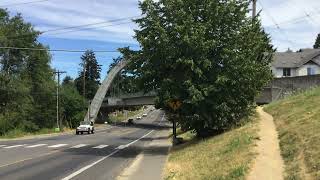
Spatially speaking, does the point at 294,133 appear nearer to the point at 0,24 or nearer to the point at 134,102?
the point at 0,24

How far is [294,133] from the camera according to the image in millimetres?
18734

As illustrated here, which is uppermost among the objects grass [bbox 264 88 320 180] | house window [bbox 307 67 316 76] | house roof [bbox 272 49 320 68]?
house roof [bbox 272 49 320 68]

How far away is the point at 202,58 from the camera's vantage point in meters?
30.1

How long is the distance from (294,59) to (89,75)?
89.5m

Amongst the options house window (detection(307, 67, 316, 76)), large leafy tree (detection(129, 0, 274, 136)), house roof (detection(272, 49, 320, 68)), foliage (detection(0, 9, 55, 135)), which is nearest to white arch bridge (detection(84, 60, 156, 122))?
foliage (detection(0, 9, 55, 135))

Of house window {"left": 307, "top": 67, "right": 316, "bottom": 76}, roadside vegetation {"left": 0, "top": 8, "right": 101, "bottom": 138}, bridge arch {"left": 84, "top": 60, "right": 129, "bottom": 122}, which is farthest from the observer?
bridge arch {"left": 84, "top": 60, "right": 129, "bottom": 122}

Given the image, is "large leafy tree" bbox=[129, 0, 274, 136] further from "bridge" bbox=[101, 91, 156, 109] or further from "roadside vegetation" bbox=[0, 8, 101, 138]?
"bridge" bbox=[101, 91, 156, 109]

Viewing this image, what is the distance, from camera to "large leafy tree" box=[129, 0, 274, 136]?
29812 millimetres

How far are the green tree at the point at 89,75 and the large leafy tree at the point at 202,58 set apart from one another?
132175mm

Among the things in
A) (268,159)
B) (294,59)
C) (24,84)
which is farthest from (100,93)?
(268,159)

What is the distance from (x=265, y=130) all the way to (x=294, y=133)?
4.34m

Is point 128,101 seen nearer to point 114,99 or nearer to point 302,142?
point 114,99

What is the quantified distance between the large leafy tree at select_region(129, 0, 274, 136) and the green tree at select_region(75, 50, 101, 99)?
132 m

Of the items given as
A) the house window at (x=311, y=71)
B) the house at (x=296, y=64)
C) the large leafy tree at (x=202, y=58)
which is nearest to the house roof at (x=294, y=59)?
the house at (x=296, y=64)
